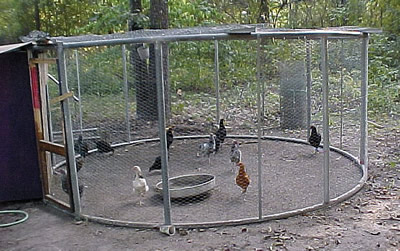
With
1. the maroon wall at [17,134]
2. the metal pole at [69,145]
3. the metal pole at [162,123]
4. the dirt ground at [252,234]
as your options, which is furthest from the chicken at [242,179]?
the maroon wall at [17,134]

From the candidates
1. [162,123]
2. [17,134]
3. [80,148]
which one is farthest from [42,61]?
[80,148]

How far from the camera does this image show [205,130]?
31.1ft

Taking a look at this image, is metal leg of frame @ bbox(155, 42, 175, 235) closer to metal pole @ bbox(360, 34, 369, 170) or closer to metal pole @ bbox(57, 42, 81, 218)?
metal pole @ bbox(57, 42, 81, 218)

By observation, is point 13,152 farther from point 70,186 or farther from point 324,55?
point 324,55

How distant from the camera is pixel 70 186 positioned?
5141 mm

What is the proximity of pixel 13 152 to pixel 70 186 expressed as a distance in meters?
1.02

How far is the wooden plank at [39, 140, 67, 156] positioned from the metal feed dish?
4.04 feet

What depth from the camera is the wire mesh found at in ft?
17.6

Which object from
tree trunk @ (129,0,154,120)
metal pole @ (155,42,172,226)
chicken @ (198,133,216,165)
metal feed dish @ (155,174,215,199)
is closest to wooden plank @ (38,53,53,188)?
metal feed dish @ (155,174,215,199)

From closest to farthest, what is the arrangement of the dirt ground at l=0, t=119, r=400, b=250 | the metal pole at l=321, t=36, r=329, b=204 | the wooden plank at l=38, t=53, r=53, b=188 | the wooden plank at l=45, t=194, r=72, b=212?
the dirt ground at l=0, t=119, r=400, b=250
the metal pole at l=321, t=36, r=329, b=204
the wooden plank at l=45, t=194, r=72, b=212
the wooden plank at l=38, t=53, r=53, b=188

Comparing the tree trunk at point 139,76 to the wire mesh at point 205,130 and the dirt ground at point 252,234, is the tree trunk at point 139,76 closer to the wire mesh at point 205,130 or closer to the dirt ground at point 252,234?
the wire mesh at point 205,130

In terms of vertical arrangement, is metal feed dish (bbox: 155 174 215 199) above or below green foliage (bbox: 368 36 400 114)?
below

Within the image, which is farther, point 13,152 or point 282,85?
point 282,85

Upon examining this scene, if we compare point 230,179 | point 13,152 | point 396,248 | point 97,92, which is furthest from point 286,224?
point 97,92
